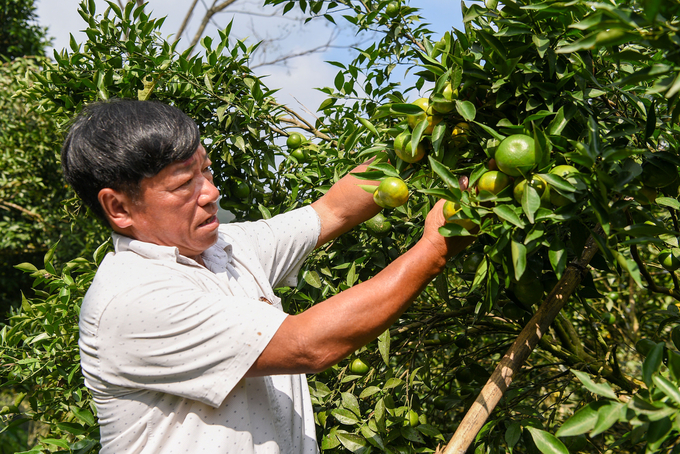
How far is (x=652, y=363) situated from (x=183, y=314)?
88 centimetres

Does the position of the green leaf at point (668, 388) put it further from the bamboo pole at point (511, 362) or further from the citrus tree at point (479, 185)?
the bamboo pole at point (511, 362)

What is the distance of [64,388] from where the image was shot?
2.08 meters

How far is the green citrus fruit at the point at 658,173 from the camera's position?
944 millimetres

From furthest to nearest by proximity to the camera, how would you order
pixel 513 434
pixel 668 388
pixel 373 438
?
pixel 373 438 < pixel 513 434 < pixel 668 388

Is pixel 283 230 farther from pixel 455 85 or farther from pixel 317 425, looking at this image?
pixel 455 85

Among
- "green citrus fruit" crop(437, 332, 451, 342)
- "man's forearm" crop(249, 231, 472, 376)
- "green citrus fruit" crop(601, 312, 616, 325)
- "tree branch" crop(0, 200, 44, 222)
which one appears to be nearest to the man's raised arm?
"man's forearm" crop(249, 231, 472, 376)

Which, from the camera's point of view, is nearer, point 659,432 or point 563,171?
point 659,432

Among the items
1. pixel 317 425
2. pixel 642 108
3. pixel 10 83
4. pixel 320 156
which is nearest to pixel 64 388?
pixel 317 425

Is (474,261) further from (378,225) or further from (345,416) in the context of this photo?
(345,416)

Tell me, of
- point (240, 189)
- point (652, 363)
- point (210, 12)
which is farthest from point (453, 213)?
point (210, 12)

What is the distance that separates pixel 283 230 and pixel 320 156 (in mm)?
428

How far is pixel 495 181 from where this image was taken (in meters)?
0.96

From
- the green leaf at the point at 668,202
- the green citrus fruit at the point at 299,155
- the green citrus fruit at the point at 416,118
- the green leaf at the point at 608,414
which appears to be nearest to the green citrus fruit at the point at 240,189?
the green citrus fruit at the point at 299,155

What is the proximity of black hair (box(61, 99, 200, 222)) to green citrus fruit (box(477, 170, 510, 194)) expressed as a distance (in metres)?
0.76
